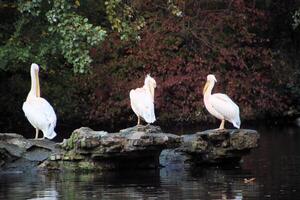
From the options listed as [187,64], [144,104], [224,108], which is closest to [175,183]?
[144,104]

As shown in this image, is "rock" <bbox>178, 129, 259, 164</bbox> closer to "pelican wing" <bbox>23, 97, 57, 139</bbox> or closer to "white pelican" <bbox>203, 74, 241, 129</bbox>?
"white pelican" <bbox>203, 74, 241, 129</bbox>

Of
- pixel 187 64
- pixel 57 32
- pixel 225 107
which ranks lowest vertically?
pixel 225 107

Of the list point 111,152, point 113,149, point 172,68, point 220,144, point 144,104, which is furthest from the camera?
point 172,68

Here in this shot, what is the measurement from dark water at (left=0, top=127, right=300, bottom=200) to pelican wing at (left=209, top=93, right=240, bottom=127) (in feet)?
3.61

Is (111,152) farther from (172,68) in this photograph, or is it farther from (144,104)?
(172,68)

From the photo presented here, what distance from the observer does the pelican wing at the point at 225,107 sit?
63.6 feet

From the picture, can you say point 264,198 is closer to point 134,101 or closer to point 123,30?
point 134,101

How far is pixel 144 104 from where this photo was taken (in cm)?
1938

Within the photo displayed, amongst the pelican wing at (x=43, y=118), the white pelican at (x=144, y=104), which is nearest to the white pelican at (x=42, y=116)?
the pelican wing at (x=43, y=118)

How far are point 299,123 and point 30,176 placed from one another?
15.9 m

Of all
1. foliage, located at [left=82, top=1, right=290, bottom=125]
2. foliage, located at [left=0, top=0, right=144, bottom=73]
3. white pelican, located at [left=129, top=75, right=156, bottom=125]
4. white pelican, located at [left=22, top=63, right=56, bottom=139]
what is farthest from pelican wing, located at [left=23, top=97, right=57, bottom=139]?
foliage, located at [left=82, top=1, right=290, bottom=125]

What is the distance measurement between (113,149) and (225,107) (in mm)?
3251

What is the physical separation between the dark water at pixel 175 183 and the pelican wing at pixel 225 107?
43.3 inches

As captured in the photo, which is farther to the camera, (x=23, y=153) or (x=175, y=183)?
(x=23, y=153)
